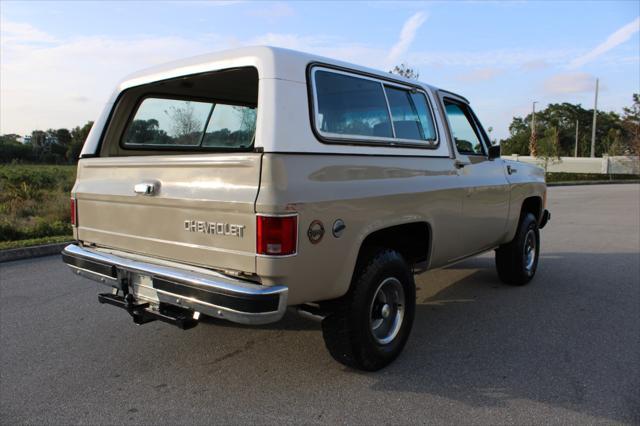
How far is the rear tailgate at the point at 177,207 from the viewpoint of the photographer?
293cm

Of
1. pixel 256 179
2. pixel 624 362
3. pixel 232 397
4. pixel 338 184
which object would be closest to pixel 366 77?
pixel 338 184

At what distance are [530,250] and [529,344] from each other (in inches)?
90.9

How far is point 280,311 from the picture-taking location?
2877 mm

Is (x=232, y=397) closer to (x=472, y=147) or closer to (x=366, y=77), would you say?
(x=366, y=77)

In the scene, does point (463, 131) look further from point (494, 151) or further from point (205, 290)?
point (205, 290)

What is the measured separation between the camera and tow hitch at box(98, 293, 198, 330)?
127 inches

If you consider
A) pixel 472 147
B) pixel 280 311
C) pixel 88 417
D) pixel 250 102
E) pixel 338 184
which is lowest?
pixel 88 417

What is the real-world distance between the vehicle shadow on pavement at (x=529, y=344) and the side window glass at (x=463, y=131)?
5.18 ft

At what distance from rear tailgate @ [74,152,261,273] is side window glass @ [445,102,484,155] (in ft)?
8.08

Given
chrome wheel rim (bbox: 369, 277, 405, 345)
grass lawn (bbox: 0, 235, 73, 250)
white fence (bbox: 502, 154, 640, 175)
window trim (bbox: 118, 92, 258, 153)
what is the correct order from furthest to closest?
white fence (bbox: 502, 154, 640, 175) → grass lawn (bbox: 0, 235, 73, 250) → window trim (bbox: 118, 92, 258, 153) → chrome wheel rim (bbox: 369, 277, 405, 345)

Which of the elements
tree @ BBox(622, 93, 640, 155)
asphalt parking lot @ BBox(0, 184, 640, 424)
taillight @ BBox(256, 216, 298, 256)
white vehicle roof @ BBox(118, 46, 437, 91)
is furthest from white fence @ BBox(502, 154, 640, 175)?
taillight @ BBox(256, 216, 298, 256)

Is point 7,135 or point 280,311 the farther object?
point 7,135

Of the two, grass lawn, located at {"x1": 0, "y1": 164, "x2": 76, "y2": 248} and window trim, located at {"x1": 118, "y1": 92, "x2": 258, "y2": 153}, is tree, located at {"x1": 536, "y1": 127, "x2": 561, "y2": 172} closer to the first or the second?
grass lawn, located at {"x1": 0, "y1": 164, "x2": 76, "y2": 248}

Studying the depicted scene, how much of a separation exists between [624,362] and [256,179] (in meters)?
3.07
